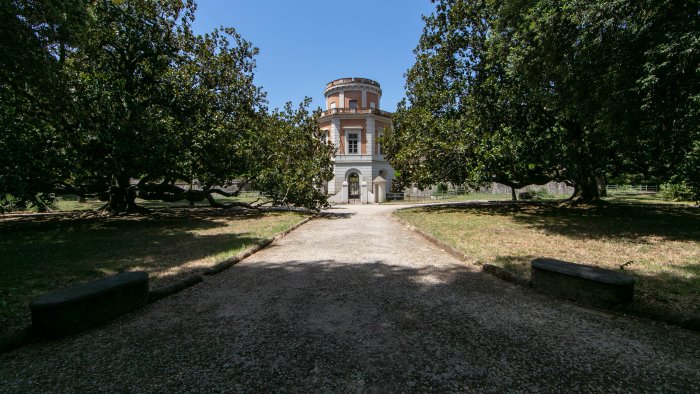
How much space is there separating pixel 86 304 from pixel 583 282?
20.1ft

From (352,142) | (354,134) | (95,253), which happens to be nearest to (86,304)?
(95,253)

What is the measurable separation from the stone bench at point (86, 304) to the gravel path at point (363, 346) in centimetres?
15

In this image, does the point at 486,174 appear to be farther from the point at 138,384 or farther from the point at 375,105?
the point at 375,105

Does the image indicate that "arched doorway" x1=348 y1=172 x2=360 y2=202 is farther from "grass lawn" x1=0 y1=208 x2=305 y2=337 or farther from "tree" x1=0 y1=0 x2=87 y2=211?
"tree" x1=0 y1=0 x2=87 y2=211

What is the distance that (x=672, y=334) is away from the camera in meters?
3.38

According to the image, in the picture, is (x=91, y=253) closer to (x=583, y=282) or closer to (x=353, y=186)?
(x=583, y=282)

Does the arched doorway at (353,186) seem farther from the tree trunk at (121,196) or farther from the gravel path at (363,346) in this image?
the gravel path at (363,346)

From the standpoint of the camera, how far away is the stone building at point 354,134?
35.0 metres

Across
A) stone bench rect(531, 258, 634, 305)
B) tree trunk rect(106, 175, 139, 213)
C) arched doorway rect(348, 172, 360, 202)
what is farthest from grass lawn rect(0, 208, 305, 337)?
arched doorway rect(348, 172, 360, 202)

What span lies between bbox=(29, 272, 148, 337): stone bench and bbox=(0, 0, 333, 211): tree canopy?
752 centimetres

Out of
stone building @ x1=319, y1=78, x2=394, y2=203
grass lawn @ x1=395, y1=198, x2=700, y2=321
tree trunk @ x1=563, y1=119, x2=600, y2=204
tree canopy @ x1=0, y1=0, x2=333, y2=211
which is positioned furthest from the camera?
stone building @ x1=319, y1=78, x2=394, y2=203

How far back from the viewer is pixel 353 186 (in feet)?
121

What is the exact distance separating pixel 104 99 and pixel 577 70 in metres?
15.2

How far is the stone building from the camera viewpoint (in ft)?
115
